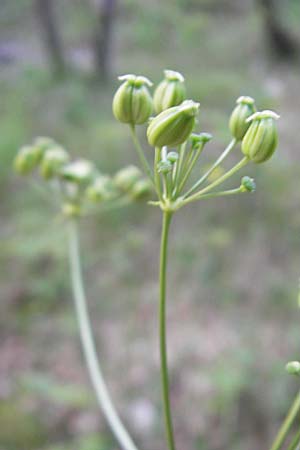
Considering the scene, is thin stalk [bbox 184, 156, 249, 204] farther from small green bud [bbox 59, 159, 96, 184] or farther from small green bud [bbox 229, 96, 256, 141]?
small green bud [bbox 59, 159, 96, 184]

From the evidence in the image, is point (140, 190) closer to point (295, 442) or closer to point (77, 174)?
point (77, 174)

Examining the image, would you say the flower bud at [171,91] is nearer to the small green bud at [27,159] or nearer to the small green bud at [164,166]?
the small green bud at [164,166]

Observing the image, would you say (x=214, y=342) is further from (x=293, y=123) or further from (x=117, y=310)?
(x=293, y=123)

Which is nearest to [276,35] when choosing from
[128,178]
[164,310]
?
[128,178]

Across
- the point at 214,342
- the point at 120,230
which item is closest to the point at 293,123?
the point at 120,230

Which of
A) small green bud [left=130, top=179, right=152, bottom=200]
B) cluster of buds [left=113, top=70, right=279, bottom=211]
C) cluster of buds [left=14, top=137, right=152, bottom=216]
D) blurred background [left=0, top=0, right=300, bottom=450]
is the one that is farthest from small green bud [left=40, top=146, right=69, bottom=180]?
blurred background [left=0, top=0, right=300, bottom=450]

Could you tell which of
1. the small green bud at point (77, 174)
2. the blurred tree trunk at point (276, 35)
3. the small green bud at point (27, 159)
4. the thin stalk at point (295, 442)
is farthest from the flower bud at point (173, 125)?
the blurred tree trunk at point (276, 35)
